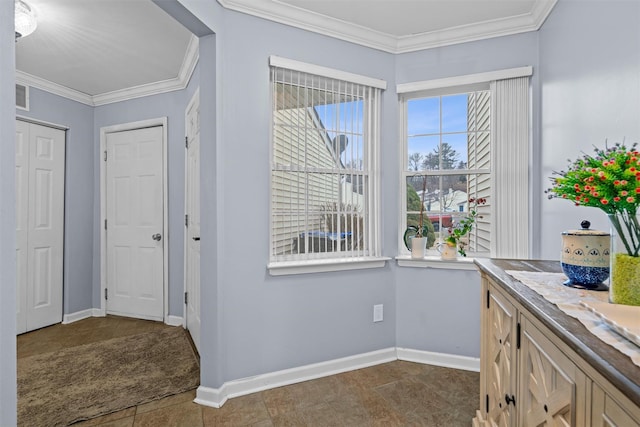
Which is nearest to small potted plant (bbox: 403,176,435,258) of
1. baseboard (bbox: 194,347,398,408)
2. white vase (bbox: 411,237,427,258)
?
white vase (bbox: 411,237,427,258)

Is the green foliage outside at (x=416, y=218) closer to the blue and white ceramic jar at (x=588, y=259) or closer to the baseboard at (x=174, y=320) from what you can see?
the blue and white ceramic jar at (x=588, y=259)

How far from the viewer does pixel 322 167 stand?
2.45 metres

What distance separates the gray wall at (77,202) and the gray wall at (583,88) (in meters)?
4.26

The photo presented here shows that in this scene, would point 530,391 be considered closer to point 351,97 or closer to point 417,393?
point 417,393

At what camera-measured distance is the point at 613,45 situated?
58.1 inches

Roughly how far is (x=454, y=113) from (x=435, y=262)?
115cm

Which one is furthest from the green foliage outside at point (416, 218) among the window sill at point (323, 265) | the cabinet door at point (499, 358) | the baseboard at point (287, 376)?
the cabinet door at point (499, 358)

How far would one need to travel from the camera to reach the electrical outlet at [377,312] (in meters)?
2.56

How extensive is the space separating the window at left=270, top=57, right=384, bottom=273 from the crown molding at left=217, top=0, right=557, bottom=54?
283 mm

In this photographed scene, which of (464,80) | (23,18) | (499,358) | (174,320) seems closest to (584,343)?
(499,358)

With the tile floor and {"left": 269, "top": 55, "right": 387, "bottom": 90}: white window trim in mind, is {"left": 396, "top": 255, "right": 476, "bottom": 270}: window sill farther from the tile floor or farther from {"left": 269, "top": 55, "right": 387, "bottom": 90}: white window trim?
{"left": 269, "top": 55, "right": 387, "bottom": 90}: white window trim

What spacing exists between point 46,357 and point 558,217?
382 cm

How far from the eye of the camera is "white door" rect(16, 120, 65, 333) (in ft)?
10.5

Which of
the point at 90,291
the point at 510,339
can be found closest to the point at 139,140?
the point at 90,291
